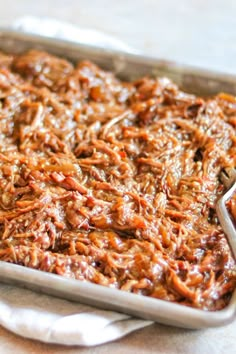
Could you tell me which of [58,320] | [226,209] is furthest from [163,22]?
[58,320]

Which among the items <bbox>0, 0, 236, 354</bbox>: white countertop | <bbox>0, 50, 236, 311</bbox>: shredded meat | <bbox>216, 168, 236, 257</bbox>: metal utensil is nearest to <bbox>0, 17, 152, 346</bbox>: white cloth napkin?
<bbox>0, 50, 236, 311</bbox>: shredded meat

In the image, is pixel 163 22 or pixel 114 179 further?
pixel 163 22

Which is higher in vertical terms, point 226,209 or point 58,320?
point 226,209

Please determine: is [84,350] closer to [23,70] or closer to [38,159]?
[38,159]

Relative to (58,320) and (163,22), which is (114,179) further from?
(163,22)

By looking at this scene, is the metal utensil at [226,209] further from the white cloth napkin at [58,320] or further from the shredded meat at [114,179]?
the white cloth napkin at [58,320]

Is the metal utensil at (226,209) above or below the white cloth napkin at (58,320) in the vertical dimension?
above

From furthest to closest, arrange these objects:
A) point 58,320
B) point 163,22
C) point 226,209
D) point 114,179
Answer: point 163,22
point 114,179
point 226,209
point 58,320

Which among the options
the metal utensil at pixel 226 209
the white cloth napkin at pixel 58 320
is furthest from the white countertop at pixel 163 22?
the white cloth napkin at pixel 58 320
